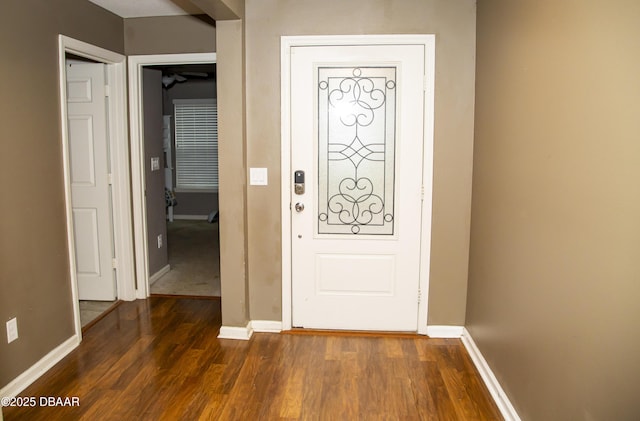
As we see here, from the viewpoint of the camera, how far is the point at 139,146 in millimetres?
4074

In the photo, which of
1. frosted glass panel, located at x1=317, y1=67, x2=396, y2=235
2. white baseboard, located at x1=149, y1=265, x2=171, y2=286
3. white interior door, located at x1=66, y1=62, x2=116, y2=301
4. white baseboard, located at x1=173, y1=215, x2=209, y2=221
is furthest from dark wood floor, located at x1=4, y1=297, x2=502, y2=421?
white baseboard, located at x1=173, y1=215, x2=209, y2=221

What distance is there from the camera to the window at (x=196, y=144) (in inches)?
326

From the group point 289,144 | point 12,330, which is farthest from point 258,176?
point 12,330

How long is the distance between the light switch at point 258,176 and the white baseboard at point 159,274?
1.93 m

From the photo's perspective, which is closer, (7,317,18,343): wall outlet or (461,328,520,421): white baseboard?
(461,328,520,421): white baseboard

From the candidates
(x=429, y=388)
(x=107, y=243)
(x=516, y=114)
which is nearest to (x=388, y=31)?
(x=516, y=114)

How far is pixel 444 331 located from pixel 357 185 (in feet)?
4.13

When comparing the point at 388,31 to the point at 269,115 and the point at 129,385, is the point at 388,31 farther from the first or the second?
the point at 129,385

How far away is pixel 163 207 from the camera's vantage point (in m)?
4.92

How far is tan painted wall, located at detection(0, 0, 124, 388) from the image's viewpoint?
104 inches

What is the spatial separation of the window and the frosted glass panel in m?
5.25

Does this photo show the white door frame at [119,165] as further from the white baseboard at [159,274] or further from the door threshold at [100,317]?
the white baseboard at [159,274]

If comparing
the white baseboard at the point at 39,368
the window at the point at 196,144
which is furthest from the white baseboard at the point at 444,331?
the window at the point at 196,144

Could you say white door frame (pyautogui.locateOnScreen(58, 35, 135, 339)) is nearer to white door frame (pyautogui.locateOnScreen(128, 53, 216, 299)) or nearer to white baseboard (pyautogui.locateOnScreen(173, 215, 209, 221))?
white door frame (pyautogui.locateOnScreen(128, 53, 216, 299))
